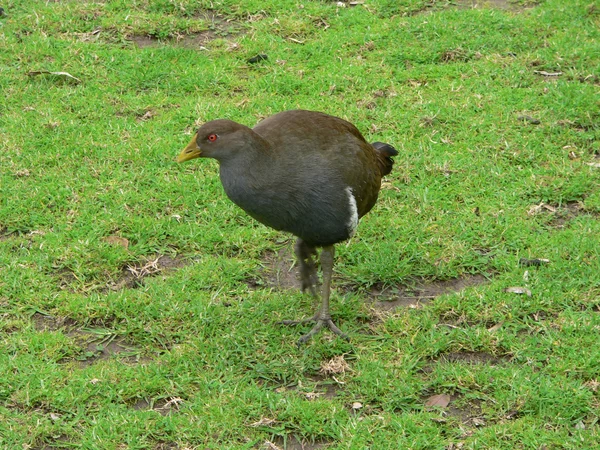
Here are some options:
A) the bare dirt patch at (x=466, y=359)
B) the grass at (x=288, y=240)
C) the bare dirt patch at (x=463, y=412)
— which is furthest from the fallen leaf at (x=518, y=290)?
the bare dirt patch at (x=463, y=412)

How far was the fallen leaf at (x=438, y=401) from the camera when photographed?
514cm

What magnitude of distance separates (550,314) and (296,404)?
→ 186 centimetres

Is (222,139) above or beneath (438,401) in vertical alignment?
above

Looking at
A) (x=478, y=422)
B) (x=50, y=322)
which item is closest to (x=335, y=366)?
(x=478, y=422)

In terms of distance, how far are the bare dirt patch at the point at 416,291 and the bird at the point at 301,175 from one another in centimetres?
47

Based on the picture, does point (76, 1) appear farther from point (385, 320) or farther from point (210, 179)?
point (385, 320)

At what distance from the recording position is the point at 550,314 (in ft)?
19.1

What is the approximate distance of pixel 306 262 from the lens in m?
5.95

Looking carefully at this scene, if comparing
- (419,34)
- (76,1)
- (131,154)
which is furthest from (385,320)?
(76,1)

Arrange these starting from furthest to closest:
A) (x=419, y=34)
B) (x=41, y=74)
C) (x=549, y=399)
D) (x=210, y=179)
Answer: (x=419, y=34) → (x=41, y=74) → (x=210, y=179) → (x=549, y=399)

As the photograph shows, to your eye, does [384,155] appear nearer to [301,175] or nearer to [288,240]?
[288,240]

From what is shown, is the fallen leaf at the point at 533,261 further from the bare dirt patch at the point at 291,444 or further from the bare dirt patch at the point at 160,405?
the bare dirt patch at the point at 160,405

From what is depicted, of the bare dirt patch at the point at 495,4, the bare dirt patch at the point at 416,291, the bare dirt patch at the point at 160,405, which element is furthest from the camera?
the bare dirt patch at the point at 495,4

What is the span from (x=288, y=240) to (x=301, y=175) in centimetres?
134
